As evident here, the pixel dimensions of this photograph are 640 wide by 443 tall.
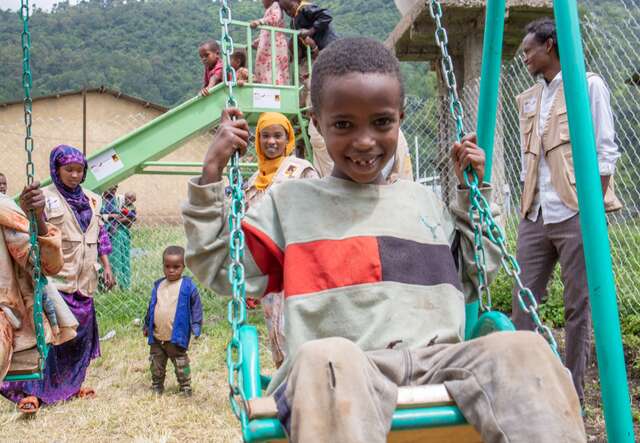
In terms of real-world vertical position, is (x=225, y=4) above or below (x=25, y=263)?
above

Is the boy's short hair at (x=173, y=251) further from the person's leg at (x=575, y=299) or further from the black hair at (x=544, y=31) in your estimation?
the black hair at (x=544, y=31)

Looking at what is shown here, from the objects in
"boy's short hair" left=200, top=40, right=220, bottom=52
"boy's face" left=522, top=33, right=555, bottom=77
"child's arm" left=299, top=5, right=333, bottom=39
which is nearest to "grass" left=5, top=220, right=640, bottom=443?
"boy's face" left=522, top=33, right=555, bottom=77

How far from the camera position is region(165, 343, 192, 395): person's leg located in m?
4.78

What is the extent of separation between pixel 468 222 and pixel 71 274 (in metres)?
3.54

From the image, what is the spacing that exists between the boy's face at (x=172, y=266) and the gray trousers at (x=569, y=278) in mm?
2507

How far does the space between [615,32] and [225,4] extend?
4.00 m

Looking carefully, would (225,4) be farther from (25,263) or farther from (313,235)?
(25,263)

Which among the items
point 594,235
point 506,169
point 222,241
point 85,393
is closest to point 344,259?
point 222,241

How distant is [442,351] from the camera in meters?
1.72

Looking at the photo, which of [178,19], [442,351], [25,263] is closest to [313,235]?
[442,351]

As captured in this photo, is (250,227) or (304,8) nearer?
Answer: (250,227)

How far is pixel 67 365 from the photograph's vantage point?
496 centimetres

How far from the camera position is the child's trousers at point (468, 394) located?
4.55 ft

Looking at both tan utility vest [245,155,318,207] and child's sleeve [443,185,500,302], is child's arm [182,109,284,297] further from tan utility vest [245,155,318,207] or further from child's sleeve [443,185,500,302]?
tan utility vest [245,155,318,207]
